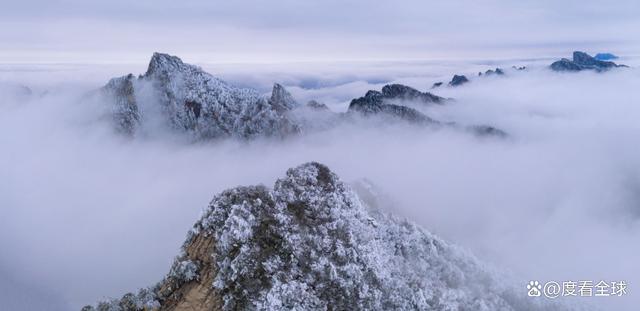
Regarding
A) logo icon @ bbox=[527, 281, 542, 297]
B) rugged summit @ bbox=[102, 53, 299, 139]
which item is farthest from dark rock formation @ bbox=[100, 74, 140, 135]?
logo icon @ bbox=[527, 281, 542, 297]

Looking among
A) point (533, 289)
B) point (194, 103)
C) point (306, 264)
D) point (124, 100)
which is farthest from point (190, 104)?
point (533, 289)

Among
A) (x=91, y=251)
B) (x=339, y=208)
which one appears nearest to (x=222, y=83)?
(x=91, y=251)

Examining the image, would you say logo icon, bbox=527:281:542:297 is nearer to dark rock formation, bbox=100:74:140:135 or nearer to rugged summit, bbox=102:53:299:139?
rugged summit, bbox=102:53:299:139

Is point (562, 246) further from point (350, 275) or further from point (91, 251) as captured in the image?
point (91, 251)

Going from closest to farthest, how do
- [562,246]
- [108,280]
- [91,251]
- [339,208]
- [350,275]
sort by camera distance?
[350,275] → [339,208] → [108,280] → [562,246] → [91,251]

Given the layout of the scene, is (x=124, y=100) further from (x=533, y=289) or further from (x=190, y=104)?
(x=533, y=289)
